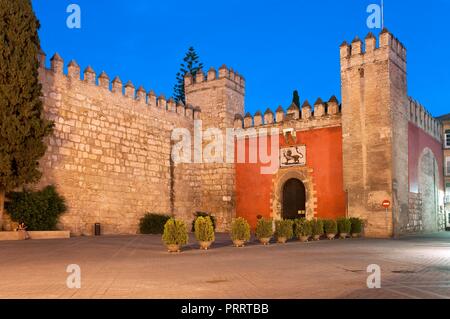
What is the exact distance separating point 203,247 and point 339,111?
1039 cm

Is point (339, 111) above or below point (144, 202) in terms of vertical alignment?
above

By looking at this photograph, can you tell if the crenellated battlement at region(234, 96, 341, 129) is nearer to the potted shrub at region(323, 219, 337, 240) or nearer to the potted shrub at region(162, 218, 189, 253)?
the potted shrub at region(323, 219, 337, 240)

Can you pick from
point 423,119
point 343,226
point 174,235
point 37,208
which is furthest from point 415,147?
point 37,208

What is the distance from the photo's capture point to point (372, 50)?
61.4 ft

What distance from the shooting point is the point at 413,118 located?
21219 mm

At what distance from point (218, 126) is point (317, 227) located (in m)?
8.67

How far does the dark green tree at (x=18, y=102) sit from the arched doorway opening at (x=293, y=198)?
1066cm

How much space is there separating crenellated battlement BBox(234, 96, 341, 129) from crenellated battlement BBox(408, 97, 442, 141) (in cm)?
345

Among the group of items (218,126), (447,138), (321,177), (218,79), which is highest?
(218,79)

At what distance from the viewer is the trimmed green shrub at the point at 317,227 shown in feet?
51.4

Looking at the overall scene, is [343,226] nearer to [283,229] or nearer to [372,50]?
[283,229]

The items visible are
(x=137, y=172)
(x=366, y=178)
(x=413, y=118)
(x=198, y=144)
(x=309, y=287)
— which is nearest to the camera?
(x=309, y=287)
